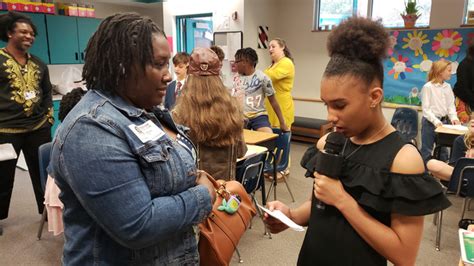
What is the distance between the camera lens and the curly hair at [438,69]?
4305 mm

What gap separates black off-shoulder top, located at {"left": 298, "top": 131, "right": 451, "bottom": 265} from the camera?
934 millimetres

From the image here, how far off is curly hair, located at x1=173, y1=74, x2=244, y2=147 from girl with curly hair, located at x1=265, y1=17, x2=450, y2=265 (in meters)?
1.13

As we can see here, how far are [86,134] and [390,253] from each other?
852 millimetres

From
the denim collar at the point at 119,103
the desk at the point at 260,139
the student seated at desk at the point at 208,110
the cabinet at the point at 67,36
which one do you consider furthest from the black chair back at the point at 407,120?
the denim collar at the point at 119,103

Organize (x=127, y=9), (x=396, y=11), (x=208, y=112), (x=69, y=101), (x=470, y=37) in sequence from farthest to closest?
1. (x=127, y=9)
2. (x=396, y=11)
3. (x=470, y=37)
4. (x=69, y=101)
5. (x=208, y=112)

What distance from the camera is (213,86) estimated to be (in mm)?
2152

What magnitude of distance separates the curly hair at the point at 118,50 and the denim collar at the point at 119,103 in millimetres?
14

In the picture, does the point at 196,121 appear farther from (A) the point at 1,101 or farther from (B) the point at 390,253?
(A) the point at 1,101

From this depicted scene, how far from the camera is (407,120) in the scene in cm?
540

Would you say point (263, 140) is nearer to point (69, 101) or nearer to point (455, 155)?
point (69, 101)

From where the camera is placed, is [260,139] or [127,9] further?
[127,9]

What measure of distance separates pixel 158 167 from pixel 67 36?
5750 millimetres

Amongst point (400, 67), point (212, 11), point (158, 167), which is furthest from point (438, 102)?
point (158, 167)

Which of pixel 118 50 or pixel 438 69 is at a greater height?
pixel 118 50
